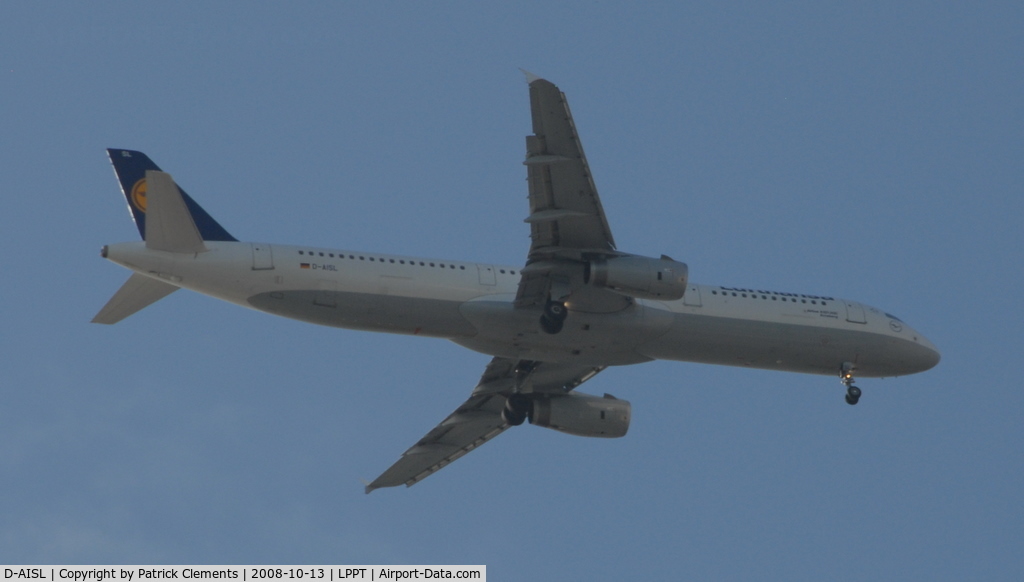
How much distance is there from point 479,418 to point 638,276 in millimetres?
10847

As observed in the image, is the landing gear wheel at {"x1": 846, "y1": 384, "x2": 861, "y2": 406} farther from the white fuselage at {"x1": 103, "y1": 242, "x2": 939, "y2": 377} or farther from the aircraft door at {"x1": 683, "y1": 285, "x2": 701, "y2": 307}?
the aircraft door at {"x1": 683, "y1": 285, "x2": 701, "y2": 307}

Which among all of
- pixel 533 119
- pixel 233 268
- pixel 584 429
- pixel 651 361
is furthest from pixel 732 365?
pixel 233 268

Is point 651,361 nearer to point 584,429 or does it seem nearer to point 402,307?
point 584,429

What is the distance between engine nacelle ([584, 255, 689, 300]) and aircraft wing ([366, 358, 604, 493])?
6901mm

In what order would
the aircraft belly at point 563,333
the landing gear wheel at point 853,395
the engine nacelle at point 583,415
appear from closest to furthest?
the aircraft belly at point 563,333, the landing gear wheel at point 853,395, the engine nacelle at point 583,415

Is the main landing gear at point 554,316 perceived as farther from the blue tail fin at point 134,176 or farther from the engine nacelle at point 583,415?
the blue tail fin at point 134,176

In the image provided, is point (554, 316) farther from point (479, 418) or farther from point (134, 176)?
point (134, 176)

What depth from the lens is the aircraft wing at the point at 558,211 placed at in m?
32.8

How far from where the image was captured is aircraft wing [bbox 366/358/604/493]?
42531 mm

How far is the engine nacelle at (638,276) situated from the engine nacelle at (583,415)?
25.9 feet

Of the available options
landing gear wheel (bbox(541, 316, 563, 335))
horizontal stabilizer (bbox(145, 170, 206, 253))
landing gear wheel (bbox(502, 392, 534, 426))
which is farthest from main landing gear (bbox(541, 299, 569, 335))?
horizontal stabilizer (bbox(145, 170, 206, 253))

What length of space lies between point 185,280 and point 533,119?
9.16 metres

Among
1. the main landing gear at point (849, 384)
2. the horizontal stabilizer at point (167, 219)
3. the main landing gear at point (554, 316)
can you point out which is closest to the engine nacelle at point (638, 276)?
the main landing gear at point (554, 316)

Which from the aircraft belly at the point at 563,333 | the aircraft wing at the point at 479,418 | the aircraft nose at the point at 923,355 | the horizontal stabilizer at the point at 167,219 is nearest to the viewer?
the horizontal stabilizer at the point at 167,219
